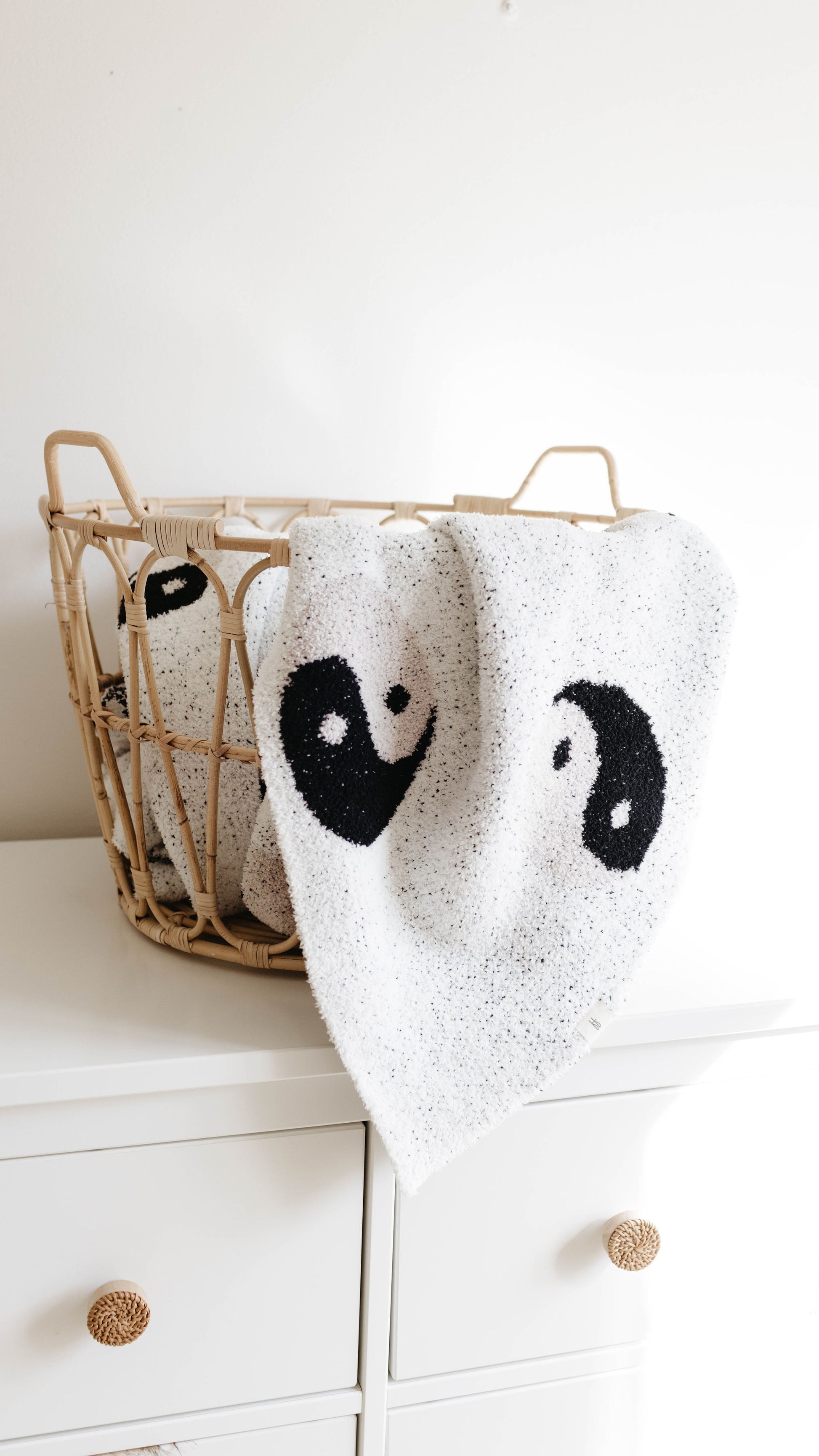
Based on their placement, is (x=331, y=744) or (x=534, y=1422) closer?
(x=331, y=744)

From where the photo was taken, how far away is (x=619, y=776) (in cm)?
56

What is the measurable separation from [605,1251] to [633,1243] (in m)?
0.03

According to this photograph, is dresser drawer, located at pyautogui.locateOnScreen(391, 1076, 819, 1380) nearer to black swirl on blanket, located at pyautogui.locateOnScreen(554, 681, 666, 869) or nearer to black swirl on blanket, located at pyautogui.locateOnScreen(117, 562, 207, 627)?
black swirl on blanket, located at pyautogui.locateOnScreen(554, 681, 666, 869)

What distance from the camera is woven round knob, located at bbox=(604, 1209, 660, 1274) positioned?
24.7 inches

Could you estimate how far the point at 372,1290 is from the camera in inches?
Result: 23.3

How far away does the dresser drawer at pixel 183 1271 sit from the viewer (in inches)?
21.3

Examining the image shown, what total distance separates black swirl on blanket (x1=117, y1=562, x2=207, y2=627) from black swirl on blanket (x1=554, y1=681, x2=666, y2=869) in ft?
0.77

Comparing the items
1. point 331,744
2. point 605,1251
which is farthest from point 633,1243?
point 331,744

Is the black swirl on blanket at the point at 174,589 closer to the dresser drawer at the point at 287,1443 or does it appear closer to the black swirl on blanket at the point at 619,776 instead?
the black swirl on blanket at the point at 619,776

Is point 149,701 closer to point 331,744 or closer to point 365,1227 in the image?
point 331,744

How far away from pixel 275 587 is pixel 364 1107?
0.95ft

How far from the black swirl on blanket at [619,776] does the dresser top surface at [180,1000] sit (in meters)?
0.12

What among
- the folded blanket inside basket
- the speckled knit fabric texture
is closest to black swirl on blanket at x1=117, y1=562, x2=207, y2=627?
the folded blanket inside basket

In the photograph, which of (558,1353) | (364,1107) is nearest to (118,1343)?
(364,1107)
